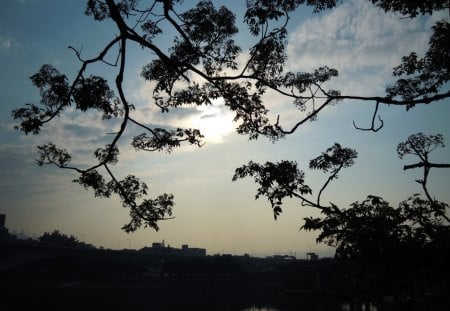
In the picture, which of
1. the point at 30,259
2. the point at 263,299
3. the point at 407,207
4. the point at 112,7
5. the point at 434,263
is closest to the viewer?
the point at 434,263

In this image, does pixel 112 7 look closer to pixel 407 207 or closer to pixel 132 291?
pixel 407 207

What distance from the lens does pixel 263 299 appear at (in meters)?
94.1

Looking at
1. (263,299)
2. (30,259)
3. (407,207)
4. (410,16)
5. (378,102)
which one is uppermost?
(410,16)

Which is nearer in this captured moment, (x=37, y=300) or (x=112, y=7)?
(x=112, y=7)

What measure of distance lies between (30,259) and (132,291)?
2698 cm

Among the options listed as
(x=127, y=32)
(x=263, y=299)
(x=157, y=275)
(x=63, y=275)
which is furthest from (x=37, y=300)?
(x=127, y=32)

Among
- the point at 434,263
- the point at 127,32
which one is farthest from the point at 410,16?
the point at 127,32

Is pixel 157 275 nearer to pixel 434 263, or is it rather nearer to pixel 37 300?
pixel 37 300

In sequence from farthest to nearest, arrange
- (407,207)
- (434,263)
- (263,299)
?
1. (263,299)
2. (407,207)
3. (434,263)

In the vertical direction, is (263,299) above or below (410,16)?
below

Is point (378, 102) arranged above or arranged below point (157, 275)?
above

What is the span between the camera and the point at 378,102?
25.4 ft

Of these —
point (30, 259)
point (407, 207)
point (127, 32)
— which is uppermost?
point (127, 32)

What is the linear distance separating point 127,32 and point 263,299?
314 feet
